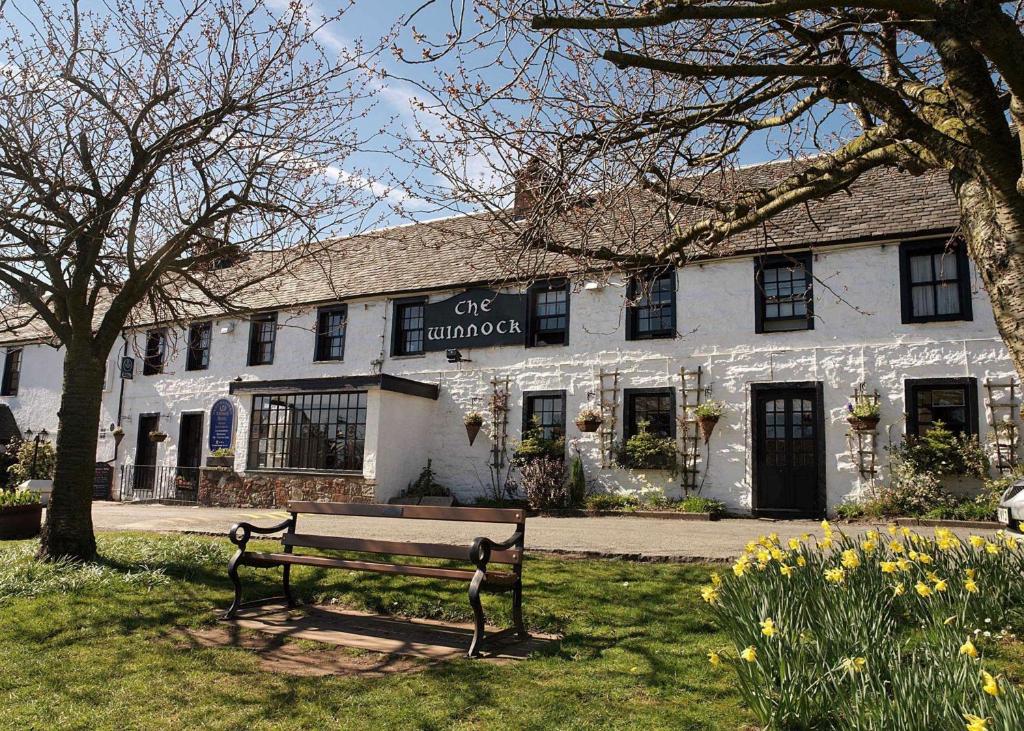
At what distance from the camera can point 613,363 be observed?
16.7 meters

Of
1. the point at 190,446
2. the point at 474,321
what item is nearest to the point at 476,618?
the point at 474,321

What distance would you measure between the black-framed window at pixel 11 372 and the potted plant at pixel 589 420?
22.0m

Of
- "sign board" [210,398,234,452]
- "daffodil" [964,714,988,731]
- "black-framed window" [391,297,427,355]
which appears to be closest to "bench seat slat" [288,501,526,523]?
"daffodil" [964,714,988,731]

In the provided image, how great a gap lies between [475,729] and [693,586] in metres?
3.53

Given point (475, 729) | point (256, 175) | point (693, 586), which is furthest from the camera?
point (256, 175)

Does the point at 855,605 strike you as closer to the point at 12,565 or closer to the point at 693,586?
the point at 693,586

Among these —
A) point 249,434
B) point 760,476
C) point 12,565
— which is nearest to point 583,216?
point 12,565

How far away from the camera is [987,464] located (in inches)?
504

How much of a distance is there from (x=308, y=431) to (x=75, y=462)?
35.0ft

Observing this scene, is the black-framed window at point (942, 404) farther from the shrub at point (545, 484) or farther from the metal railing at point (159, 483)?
the metal railing at point (159, 483)

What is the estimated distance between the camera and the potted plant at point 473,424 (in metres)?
17.8

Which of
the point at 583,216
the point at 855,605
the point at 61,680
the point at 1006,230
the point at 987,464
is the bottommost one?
the point at 61,680

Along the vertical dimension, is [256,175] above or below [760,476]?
above

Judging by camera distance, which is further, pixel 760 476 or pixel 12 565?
pixel 760 476
